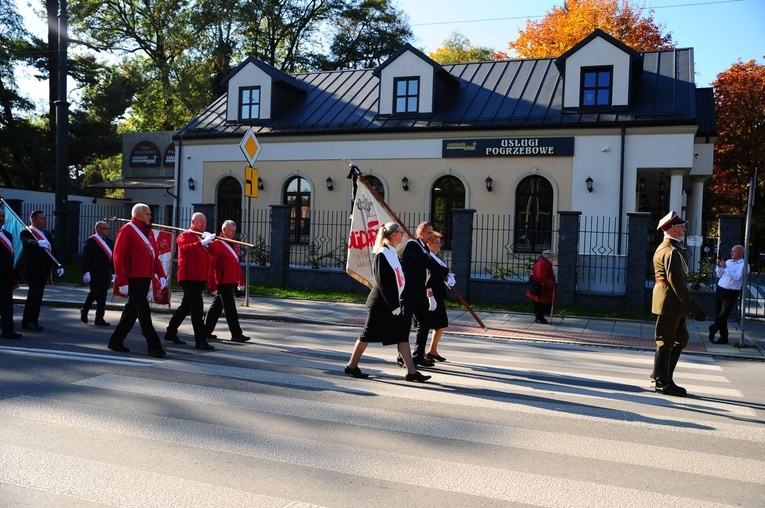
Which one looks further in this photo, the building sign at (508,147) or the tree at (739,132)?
the tree at (739,132)

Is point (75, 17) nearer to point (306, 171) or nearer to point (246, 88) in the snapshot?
point (246, 88)

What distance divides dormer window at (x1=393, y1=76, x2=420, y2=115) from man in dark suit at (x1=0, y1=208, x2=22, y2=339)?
1625 centimetres

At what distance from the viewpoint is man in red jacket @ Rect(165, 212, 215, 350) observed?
31.4 ft

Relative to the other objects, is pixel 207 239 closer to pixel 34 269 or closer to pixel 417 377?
pixel 34 269

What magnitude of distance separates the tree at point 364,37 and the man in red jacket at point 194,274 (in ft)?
110

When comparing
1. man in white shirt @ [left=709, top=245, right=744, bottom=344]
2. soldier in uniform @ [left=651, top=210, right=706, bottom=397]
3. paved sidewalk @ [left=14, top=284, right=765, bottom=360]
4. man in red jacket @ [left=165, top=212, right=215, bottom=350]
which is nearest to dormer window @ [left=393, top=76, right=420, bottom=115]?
paved sidewalk @ [left=14, top=284, right=765, bottom=360]

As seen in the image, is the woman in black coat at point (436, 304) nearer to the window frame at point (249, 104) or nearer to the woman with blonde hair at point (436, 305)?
the woman with blonde hair at point (436, 305)

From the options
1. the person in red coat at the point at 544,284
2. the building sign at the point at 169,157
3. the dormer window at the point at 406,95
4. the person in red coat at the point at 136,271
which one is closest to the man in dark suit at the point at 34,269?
the person in red coat at the point at 136,271

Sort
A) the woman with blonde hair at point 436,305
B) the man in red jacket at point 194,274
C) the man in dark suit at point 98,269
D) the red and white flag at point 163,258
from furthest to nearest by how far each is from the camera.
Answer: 1. the red and white flag at point 163,258
2. the man in dark suit at point 98,269
3. the man in red jacket at point 194,274
4. the woman with blonde hair at point 436,305

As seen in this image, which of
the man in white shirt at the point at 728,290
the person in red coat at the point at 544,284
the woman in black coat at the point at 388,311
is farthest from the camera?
the person in red coat at the point at 544,284

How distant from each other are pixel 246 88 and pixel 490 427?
918 inches

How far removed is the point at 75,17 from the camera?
37.5m

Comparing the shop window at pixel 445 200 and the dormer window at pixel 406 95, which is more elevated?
the dormer window at pixel 406 95

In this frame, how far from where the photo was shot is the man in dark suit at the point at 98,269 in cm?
1218
